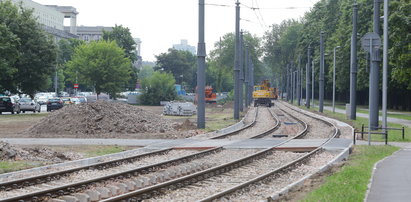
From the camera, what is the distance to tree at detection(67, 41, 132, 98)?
7000 cm

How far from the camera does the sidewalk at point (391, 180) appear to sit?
33.2 feet

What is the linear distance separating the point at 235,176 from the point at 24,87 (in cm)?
4167

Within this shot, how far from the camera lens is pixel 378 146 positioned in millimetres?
20391

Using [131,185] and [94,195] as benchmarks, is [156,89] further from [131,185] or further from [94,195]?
[94,195]

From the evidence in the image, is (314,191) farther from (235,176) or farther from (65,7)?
(65,7)

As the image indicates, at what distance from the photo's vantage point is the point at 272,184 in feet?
41.8

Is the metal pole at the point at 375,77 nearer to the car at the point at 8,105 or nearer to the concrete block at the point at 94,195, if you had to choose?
the concrete block at the point at 94,195

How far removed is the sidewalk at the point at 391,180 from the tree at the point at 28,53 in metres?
39.0

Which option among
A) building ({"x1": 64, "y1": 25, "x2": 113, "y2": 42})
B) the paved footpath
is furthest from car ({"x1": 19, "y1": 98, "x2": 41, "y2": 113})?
building ({"x1": 64, "y1": 25, "x2": 113, "y2": 42})

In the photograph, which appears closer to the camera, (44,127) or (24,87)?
(44,127)

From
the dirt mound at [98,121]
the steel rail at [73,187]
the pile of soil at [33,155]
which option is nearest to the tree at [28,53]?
the dirt mound at [98,121]

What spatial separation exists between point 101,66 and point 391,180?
6107cm

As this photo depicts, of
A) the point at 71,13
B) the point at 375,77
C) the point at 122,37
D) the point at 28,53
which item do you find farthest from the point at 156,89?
the point at 71,13

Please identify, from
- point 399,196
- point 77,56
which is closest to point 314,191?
point 399,196
